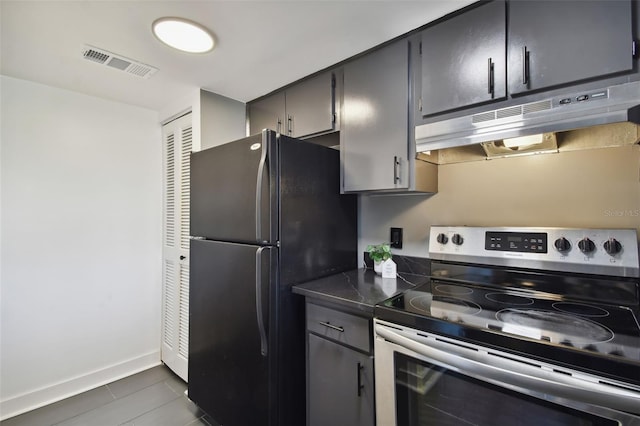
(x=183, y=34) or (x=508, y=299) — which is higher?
(x=183, y=34)

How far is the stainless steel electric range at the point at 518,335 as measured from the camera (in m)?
0.77

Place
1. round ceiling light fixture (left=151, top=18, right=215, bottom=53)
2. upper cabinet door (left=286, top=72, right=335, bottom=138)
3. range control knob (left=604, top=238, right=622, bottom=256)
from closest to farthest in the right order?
range control knob (left=604, top=238, right=622, bottom=256) < round ceiling light fixture (left=151, top=18, right=215, bottom=53) < upper cabinet door (left=286, top=72, right=335, bottom=138)

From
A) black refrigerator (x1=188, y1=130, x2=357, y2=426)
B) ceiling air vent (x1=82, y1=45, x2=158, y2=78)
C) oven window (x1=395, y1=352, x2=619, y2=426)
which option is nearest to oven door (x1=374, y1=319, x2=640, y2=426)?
oven window (x1=395, y1=352, x2=619, y2=426)

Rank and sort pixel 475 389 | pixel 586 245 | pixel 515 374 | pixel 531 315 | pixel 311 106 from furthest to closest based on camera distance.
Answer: pixel 311 106 → pixel 586 245 → pixel 531 315 → pixel 475 389 → pixel 515 374

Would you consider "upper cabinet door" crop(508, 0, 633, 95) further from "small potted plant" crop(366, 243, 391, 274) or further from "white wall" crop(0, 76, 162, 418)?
"white wall" crop(0, 76, 162, 418)

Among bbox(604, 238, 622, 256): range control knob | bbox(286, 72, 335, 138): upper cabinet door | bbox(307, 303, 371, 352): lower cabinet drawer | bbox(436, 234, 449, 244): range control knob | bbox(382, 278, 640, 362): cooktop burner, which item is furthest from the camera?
bbox(286, 72, 335, 138): upper cabinet door

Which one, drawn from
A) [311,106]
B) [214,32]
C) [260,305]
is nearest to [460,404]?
[260,305]

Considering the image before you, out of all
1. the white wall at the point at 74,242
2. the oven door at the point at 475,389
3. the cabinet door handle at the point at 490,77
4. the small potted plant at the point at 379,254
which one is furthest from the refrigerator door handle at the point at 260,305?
the white wall at the point at 74,242

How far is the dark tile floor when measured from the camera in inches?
75.0

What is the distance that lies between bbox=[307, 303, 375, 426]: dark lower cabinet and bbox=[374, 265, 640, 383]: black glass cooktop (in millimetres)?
210

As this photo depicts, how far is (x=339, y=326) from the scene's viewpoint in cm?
132

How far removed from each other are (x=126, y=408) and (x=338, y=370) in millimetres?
1747

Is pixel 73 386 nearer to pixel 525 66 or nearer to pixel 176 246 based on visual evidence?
pixel 176 246

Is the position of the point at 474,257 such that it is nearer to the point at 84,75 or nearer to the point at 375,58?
the point at 375,58
